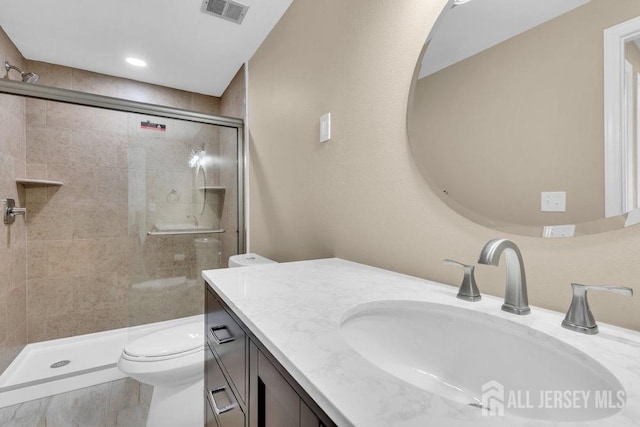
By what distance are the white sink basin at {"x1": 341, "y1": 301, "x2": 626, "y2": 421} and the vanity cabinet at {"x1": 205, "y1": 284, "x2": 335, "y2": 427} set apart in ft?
0.60

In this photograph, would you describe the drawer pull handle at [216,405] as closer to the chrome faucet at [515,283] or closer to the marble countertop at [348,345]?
the marble countertop at [348,345]

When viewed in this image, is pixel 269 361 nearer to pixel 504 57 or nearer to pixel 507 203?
pixel 507 203

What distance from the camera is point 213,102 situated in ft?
10.2

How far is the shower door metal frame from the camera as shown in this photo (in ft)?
5.55

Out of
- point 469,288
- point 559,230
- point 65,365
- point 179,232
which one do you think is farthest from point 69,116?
point 559,230

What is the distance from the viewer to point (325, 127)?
140cm

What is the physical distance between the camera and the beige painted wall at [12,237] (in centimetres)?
190

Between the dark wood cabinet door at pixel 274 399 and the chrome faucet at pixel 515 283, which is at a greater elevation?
the chrome faucet at pixel 515 283

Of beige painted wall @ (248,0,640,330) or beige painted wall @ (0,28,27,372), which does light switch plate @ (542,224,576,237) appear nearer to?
beige painted wall @ (248,0,640,330)

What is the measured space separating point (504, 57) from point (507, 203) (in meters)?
0.37

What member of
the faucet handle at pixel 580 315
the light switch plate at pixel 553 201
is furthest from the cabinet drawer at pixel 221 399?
the light switch plate at pixel 553 201

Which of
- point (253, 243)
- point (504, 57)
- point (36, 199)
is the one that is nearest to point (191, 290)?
point (253, 243)

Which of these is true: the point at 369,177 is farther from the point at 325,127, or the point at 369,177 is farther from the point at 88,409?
the point at 88,409

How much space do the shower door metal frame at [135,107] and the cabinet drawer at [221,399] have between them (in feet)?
4.80
